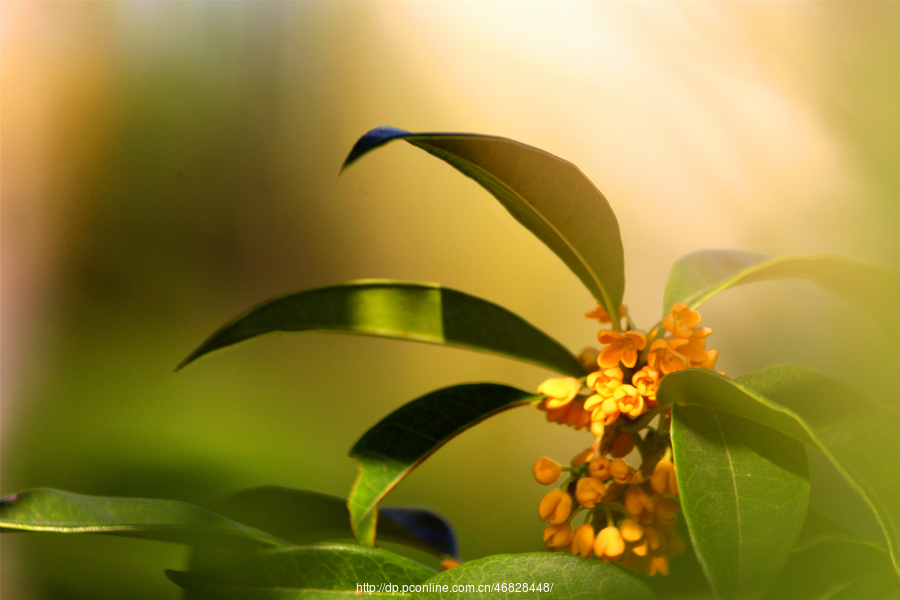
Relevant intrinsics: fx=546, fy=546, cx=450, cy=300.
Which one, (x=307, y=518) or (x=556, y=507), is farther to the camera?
(x=307, y=518)

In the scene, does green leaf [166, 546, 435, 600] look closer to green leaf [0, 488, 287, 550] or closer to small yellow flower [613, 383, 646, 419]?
green leaf [0, 488, 287, 550]

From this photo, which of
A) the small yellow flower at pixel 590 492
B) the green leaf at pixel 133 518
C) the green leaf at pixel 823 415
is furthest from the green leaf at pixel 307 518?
the green leaf at pixel 823 415

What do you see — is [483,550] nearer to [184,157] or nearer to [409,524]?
[409,524]

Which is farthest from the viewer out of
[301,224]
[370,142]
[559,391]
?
[301,224]

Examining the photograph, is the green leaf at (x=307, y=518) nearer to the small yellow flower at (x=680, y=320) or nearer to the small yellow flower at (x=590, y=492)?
the small yellow flower at (x=590, y=492)

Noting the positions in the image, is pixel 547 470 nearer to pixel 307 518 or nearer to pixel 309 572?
pixel 309 572

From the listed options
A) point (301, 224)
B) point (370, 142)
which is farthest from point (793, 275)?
point (301, 224)

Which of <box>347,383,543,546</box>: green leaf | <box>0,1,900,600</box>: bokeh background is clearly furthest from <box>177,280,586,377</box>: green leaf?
<box>0,1,900,600</box>: bokeh background
